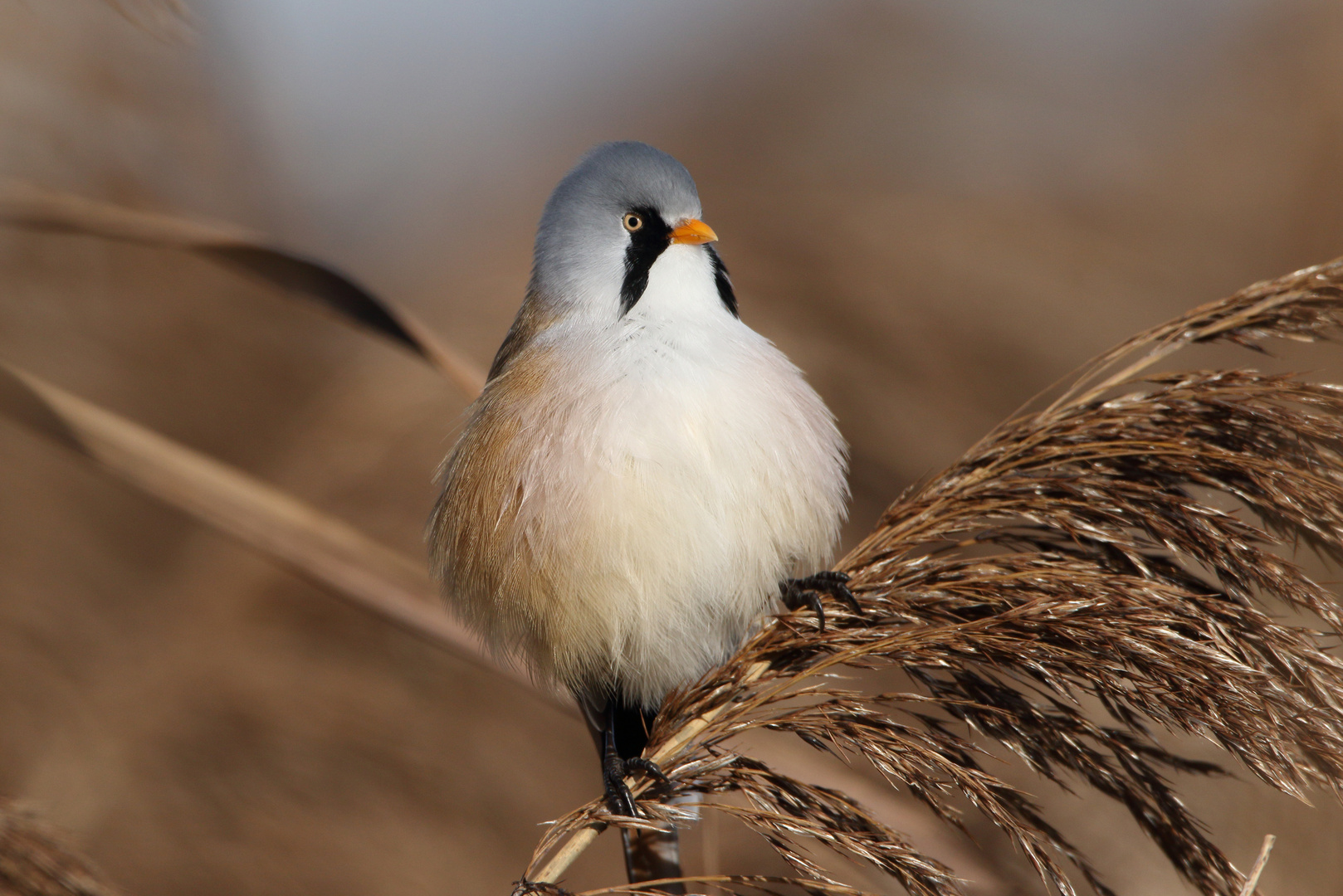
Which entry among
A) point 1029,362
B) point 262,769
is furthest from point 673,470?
point 1029,362

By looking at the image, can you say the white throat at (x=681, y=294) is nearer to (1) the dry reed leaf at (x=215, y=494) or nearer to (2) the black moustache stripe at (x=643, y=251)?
(2) the black moustache stripe at (x=643, y=251)

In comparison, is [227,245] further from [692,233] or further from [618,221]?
[692,233]

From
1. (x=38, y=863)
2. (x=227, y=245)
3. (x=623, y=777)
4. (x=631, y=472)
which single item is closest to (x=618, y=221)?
(x=631, y=472)

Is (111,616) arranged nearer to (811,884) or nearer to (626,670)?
(626,670)

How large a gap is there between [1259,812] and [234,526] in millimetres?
2334

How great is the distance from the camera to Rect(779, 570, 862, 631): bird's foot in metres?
1.56

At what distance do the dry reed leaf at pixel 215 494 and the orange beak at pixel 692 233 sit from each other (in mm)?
849

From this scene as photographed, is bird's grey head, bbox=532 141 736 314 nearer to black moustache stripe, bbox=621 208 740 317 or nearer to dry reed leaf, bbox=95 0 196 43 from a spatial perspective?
black moustache stripe, bbox=621 208 740 317

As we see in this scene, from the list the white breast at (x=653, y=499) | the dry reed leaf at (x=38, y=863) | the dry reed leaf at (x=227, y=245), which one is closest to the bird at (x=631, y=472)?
the white breast at (x=653, y=499)

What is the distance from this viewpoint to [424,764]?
3.48m

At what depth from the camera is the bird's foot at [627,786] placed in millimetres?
1419

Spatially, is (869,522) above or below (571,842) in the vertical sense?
above

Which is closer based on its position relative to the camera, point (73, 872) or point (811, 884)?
point (811, 884)

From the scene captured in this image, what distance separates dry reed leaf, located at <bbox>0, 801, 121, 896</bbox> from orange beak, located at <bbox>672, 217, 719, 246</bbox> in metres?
1.50
